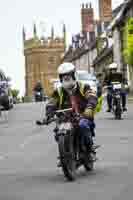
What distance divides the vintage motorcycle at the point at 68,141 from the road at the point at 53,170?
200mm

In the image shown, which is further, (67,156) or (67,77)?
(67,77)

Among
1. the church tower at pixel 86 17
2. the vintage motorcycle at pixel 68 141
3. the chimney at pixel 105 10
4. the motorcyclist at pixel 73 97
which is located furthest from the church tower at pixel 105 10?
the vintage motorcycle at pixel 68 141

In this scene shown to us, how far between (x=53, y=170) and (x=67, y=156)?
172 cm

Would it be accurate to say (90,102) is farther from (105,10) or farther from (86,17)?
(86,17)

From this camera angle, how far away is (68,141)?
12.3 metres

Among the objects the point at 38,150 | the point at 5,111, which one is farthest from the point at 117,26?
the point at 38,150

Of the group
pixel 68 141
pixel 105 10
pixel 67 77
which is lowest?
pixel 68 141

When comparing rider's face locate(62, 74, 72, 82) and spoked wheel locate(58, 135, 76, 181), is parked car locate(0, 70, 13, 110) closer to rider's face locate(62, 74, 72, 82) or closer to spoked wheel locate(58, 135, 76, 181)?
rider's face locate(62, 74, 72, 82)

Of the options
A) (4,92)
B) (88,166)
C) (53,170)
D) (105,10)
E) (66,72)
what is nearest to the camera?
(66,72)

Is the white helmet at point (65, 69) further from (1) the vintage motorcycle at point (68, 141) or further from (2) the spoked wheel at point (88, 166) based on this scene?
(2) the spoked wheel at point (88, 166)

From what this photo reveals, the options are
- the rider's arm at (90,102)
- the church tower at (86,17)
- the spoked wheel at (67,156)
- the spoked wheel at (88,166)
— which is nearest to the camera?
the spoked wheel at (67,156)

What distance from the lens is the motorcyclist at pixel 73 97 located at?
41.6ft

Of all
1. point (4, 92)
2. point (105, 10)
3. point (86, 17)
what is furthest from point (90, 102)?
point (86, 17)

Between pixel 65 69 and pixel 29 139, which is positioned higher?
pixel 65 69
